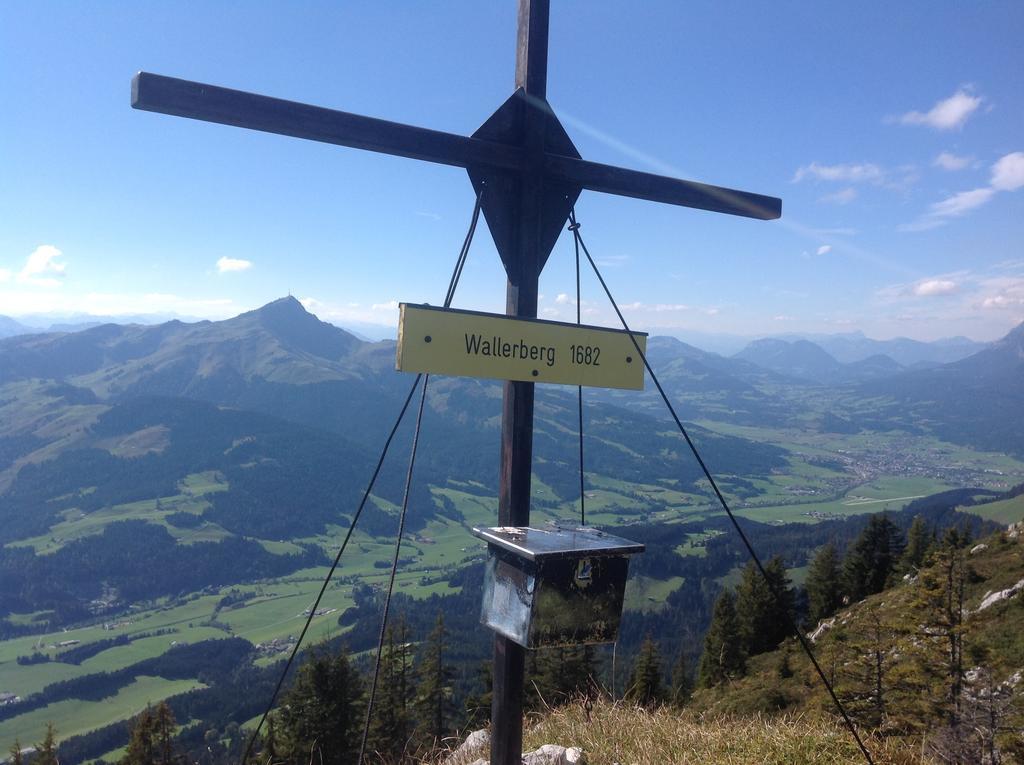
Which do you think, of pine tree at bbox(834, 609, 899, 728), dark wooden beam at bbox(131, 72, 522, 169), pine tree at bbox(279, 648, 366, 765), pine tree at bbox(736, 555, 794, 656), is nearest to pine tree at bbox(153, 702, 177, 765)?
pine tree at bbox(279, 648, 366, 765)

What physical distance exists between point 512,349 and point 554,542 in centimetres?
103

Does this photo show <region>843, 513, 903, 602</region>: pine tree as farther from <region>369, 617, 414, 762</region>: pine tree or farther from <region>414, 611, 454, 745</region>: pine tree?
<region>369, 617, 414, 762</region>: pine tree

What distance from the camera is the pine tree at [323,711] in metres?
25.8

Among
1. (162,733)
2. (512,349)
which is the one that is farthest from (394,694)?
(512,349)

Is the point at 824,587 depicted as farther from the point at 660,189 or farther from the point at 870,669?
the point at 660,189

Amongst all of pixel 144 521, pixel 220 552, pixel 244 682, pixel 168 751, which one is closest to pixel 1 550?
pixel 144 521

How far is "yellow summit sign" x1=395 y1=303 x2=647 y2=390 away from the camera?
3.12 m

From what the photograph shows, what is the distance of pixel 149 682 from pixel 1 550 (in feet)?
311

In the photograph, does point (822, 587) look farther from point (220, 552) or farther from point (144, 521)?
point (144, 521)

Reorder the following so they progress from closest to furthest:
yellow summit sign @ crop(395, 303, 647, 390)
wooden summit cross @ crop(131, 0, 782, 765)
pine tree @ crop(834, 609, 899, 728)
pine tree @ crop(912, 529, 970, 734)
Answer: yellow summit sign @ crop(395, 303, 647, 390) → wooden summit cross @ crop(131, 0, 782, 765) → pine tree @ crop(912, 529, 970, 734) → pine tree @ crop(834, 609, 899, 728)

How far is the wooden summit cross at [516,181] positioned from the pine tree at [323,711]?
25.7m

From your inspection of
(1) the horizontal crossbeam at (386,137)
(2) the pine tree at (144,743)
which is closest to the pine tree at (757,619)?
(2) the pine tree at (144,743)

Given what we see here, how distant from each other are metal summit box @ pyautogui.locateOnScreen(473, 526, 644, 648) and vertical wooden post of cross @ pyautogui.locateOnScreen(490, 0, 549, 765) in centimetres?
19

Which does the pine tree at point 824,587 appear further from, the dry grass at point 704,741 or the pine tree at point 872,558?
the dry grass at point 704,741
